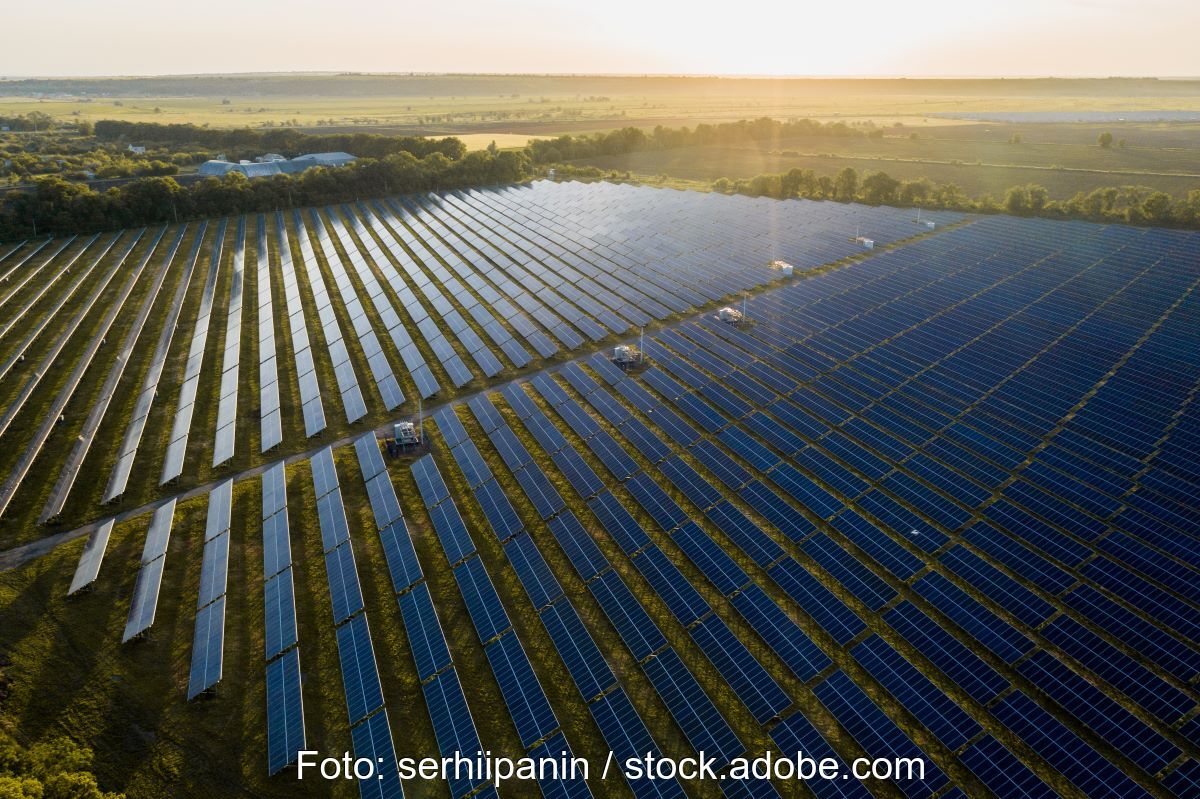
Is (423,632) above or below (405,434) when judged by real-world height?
below

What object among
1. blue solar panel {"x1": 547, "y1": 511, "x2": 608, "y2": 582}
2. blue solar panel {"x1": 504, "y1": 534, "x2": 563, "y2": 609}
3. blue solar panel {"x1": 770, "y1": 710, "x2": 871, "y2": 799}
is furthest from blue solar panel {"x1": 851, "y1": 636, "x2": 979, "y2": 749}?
blue solar panel {"x1": 504, "y1": 534, "x2": 563, "y2": 609}

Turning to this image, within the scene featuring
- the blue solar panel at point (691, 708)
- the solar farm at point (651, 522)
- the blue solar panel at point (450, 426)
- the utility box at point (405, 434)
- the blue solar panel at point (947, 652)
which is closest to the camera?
the blue solar panel at point (691, 708)

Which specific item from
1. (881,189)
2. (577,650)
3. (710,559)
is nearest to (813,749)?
(710,559)

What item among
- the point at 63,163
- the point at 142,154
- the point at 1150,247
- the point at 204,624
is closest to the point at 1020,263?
the point at 1150,247

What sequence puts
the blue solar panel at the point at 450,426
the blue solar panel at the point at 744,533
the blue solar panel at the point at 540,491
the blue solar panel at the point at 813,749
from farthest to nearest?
the blue solar panel at the point at 450,426 < the blue solar panel at the point at 540,491 < the blue solar panel at the point at 744,533 < the blue solar panel at the point at 813,749

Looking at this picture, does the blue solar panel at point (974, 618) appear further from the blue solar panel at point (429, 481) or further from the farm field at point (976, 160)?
the farm field at point (976, 160)

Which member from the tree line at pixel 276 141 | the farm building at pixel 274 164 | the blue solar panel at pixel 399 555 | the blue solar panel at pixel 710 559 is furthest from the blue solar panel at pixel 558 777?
the tree line at pixel 276 141

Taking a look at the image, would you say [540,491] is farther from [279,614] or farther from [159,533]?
[159,533]
